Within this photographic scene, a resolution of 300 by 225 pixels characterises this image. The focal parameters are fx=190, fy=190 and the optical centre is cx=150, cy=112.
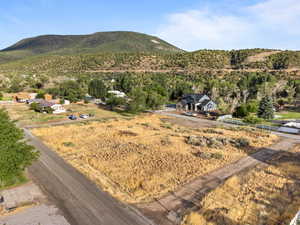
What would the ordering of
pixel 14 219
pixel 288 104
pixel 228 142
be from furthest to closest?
pixel 288 104 → pixel 228 142 → pixel 14 219

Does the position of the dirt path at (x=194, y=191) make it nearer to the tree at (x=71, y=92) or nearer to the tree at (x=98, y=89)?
the tree at (x=98, y=89)

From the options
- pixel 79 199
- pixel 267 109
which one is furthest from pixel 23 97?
pixel 267 109

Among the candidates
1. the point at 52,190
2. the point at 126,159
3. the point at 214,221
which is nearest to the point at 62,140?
the point at 126,159

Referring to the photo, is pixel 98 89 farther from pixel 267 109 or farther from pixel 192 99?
pixel 267 109

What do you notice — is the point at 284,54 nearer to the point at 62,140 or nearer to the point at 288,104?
the point at 288,104

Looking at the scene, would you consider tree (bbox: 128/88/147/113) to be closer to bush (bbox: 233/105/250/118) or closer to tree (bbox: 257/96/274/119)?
bush (bbox: 233/105/250/118)

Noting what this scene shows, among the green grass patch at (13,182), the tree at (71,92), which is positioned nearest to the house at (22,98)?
the tree at (71,92)
